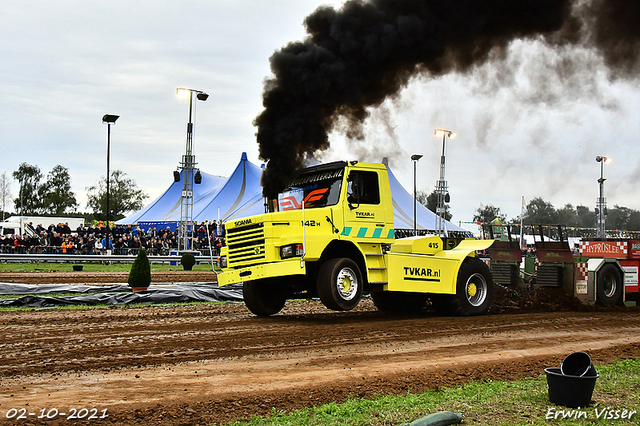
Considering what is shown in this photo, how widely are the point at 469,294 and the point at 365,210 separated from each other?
3161mm

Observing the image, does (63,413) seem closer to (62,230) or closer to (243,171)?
(62,230)

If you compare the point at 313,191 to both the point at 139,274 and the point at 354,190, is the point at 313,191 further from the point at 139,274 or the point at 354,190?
the point at 139,274

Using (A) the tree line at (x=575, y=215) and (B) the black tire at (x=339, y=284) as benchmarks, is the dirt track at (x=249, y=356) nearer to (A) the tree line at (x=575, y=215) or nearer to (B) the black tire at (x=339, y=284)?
(B) the black tire at (x=339, y=284)

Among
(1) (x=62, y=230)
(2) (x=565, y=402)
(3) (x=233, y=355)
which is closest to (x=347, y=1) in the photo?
(3) (x=233, y=355)

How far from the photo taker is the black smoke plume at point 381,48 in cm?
1239

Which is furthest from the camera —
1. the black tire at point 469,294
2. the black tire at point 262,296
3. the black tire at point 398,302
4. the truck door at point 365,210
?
the black tire at point 398,302

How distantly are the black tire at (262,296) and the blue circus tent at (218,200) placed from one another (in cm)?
2412

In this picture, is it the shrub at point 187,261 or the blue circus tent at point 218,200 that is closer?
the shrub at point 187,261

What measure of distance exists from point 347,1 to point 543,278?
7810mm

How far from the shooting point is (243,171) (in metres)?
40.5

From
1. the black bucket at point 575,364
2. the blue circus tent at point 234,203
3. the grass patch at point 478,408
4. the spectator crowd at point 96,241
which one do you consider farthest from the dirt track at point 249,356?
the blue circus tent at point 234,203

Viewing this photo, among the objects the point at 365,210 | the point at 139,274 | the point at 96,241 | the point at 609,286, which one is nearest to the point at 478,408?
the point at 365,210

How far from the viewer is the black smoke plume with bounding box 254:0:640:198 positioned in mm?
12391

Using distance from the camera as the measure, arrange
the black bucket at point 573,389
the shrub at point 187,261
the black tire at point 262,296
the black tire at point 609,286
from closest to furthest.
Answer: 1. the black bucket at point 573,389
2. the black tire at point 262,296
3. the black tire at point 609,286
4. the shrub at point 187,261
